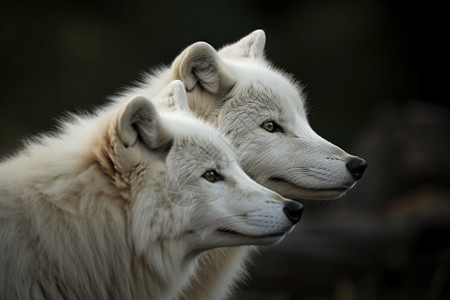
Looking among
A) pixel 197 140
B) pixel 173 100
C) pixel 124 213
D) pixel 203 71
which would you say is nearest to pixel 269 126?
pixel 203 71

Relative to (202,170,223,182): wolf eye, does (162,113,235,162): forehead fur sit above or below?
above

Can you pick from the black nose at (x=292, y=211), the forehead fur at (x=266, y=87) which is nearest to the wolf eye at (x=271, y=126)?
the forehead fur at (x=266, y=87)

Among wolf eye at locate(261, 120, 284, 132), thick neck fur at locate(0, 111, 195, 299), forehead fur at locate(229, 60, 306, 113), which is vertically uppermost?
forehead fur at locate(229, 60, 306, 113)

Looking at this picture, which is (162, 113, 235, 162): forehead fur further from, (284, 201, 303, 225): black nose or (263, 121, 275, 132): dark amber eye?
(263, 121, 275, 132): dark amber eye

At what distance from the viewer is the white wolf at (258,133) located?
3.50m

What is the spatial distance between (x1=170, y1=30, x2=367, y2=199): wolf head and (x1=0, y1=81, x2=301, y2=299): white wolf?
24.3 inches

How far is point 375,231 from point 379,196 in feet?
4.44

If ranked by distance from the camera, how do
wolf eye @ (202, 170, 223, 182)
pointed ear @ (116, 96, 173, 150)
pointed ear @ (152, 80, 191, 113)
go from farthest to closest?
pointed ear @ (152, 80, 191, 113), wolf eye @ (202, 170, 223, 182), pointed ear @ (116, 96, 173, 150)

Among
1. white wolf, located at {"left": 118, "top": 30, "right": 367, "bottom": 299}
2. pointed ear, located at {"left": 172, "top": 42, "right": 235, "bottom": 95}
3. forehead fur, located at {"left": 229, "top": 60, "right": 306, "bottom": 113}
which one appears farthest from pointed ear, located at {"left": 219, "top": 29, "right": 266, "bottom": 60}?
pointed ear, located at {"left": 172, "top": 42, "right": 235, "bottom": 95}

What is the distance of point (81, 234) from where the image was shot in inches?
110

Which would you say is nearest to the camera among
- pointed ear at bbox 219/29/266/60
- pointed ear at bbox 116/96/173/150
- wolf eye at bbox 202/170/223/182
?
pointed ear at bbox 116/96/173/150

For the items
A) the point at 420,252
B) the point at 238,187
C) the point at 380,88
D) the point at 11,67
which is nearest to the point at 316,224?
the point at 420,252

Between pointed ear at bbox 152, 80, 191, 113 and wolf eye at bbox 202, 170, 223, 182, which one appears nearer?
wolf eye at bbox 202, 170, 223, 182

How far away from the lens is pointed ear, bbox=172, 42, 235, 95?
354 centimetres
